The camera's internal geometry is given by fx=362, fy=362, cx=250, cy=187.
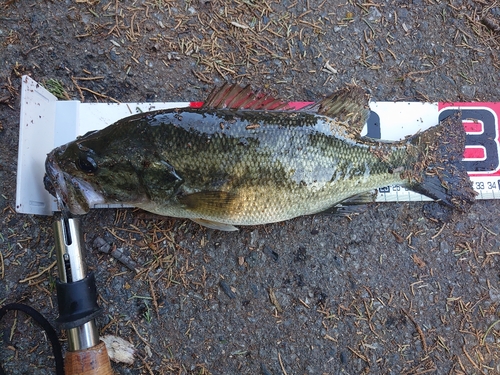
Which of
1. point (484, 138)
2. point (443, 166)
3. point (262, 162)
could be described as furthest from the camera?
point (484, 138)

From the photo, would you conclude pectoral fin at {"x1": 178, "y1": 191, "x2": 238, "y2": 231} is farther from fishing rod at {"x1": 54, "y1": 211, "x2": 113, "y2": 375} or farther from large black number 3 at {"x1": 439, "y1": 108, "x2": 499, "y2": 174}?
large black number 3 at {"x1": 439, "y1": 108, "x2": 499, "y2": 174}

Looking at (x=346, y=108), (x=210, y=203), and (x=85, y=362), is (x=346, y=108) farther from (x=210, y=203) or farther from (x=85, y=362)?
(x=85, y=362)

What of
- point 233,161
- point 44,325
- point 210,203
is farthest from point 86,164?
point 44,325

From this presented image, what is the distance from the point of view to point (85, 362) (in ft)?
8.93

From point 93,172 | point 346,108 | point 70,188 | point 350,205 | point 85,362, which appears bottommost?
point 85,362

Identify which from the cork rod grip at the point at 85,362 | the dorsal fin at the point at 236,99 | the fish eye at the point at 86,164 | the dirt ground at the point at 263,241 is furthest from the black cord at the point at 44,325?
the dorsal fin at the point at 236,99

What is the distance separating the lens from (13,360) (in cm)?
323

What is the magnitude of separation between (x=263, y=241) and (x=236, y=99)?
140cm

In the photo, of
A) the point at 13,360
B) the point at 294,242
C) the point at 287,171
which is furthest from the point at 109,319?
the point at 287,171

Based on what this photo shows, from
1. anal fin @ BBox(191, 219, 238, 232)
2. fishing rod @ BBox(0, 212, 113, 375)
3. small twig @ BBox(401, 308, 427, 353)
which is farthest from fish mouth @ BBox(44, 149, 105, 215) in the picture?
small twig @ BBox(401, 308, 427, 353)

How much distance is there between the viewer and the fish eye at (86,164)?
110 inches

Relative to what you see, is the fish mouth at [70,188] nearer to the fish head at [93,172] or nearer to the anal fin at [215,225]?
the fish head at [93,172]

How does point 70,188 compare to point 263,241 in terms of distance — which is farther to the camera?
point 263,241

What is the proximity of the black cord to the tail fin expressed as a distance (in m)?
3.44
